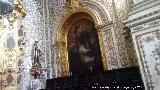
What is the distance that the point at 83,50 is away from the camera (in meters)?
8.98

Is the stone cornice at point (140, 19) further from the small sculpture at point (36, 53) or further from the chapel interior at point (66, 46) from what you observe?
the small sculpture at point (36, 53)

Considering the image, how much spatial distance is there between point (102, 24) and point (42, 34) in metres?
3.26

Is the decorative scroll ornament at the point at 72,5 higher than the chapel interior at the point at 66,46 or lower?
higher

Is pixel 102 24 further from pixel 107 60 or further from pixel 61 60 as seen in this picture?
pixel 61 60

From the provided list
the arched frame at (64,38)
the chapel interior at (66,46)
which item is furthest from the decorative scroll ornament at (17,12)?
the arched frame at (64,38)

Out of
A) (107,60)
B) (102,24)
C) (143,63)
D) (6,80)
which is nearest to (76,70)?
(107,60)

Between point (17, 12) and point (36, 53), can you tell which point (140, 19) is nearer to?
point (36, 53)

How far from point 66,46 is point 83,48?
1095 millimetres

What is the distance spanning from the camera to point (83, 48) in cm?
900

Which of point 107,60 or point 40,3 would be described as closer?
point 107,60

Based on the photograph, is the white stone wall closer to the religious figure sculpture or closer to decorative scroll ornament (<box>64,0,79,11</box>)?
decorative scroll ornament (<box>64,0,79,11</box>)

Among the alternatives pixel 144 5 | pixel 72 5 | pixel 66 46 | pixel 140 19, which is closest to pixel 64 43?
pixel 66 46

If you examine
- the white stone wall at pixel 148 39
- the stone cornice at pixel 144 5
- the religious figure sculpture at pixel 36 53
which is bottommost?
the white stone wall at pixel 148 39

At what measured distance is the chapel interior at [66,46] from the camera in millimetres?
7245
